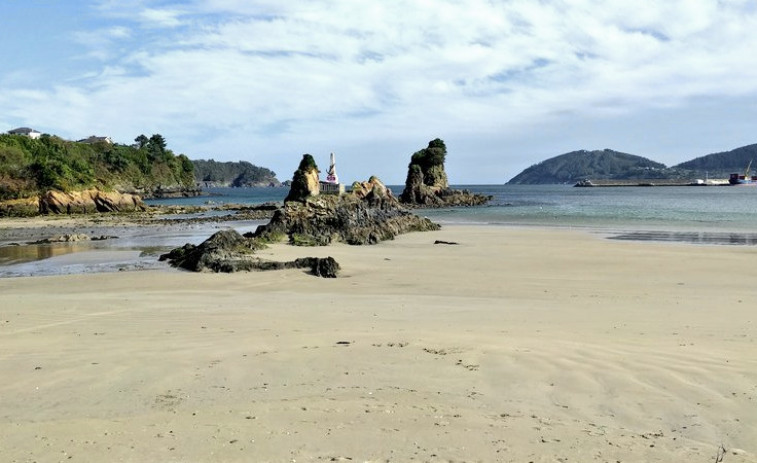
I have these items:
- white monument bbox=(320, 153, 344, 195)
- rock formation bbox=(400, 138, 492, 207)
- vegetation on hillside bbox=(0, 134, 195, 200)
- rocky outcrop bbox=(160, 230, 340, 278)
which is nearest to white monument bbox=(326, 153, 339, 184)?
white monument bbox=(320, 153, 344, 195)

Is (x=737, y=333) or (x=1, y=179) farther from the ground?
(x=1, y=179)

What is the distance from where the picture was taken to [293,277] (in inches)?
628

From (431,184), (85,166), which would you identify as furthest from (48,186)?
(431,184)

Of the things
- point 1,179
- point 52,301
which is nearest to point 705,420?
point 52,301

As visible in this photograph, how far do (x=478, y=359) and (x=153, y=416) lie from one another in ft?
12.0

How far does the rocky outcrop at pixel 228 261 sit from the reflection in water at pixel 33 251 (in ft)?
22.7

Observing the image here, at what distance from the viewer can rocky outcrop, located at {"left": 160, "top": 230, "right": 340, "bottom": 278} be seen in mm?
16750

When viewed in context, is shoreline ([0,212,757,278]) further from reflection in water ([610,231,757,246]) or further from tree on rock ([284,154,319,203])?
tree on rock ([284,154,319,203])

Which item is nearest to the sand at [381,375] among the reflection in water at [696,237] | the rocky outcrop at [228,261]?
the rocky outcrop at [228,261]

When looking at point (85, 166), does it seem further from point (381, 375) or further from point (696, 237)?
point (381, 375)

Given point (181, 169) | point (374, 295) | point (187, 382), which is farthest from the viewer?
point (181, 169)

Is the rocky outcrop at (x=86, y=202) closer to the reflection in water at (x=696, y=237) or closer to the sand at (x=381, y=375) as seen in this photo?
the reflection in water at (x=696, y=237)

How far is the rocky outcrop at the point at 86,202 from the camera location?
57750 mm

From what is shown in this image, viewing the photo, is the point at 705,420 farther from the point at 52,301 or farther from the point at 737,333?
the point at 52,301
